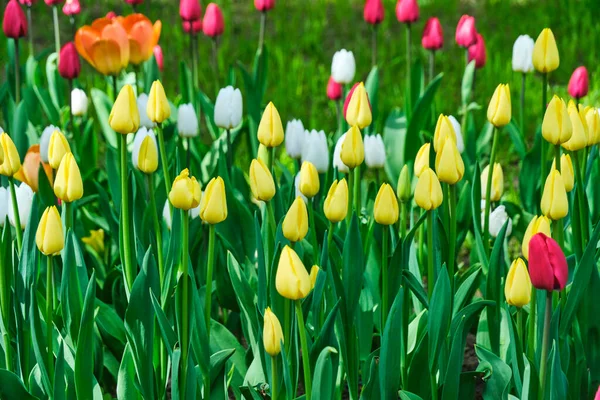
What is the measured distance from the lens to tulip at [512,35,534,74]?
112 inches

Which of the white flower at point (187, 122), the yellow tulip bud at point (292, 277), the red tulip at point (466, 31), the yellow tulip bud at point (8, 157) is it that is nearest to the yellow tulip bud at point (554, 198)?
the yellow tulip bud at point (292, 277)

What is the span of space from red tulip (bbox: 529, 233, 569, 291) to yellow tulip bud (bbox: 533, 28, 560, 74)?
86cm

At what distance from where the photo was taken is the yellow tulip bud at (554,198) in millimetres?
1604

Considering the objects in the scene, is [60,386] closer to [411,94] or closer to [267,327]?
[267,327]

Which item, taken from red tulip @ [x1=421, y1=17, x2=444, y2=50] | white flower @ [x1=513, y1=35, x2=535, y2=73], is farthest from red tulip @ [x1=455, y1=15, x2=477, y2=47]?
white flower @ [x1=513, y1=35, x2=535, y2=73]

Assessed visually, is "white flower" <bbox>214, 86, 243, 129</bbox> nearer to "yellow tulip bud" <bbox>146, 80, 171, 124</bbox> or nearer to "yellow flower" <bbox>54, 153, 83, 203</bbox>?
"yellow tulip bud" <bbox>146, 80, 171, 124</bbox>

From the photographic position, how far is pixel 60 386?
65.5 inches

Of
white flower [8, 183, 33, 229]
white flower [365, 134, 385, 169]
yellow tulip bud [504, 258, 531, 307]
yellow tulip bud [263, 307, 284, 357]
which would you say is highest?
white flower [365, 134, 385, 169]

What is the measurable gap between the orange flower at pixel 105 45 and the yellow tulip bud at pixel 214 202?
3.56ft

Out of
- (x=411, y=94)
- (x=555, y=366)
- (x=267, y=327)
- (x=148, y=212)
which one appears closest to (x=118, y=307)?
(x=148, y=212)

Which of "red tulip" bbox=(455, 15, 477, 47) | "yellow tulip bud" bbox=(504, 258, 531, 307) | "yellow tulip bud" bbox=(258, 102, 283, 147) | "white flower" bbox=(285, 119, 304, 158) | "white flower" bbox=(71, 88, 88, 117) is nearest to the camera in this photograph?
"yellow tulip bud" bbox=(504, 258, 531, 307)

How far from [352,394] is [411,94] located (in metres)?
1.63

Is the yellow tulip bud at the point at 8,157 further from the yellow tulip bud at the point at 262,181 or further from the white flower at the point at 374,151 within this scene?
the white flower at the point at 374,151

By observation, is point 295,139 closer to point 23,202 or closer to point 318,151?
point 318,151
